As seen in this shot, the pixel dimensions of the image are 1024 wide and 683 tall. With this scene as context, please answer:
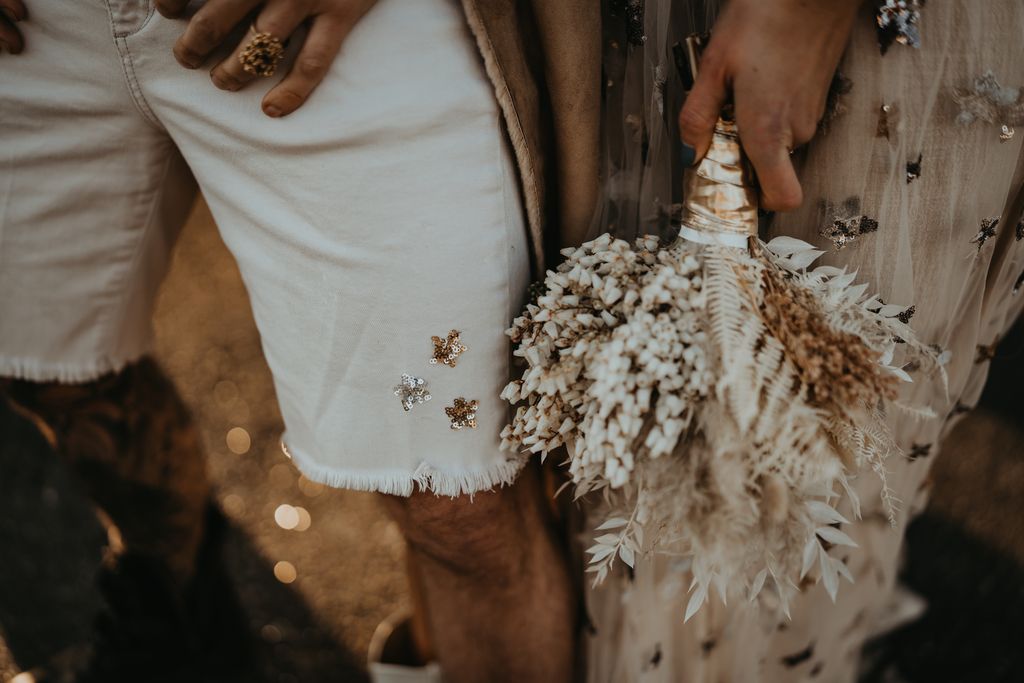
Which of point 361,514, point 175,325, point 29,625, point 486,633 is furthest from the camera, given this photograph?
point 175,325

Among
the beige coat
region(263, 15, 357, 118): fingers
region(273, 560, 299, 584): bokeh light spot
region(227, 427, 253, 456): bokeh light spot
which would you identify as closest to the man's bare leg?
the beige coat

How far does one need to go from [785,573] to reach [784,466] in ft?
0.56

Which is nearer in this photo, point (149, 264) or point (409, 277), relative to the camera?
point (409, 277)

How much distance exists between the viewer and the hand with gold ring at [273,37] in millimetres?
708

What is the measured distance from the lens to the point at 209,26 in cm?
71

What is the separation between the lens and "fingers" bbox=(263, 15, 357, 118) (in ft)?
2.33

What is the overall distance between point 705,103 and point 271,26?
1.55 feet

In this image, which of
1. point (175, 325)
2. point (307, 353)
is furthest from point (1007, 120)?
point (175, 325)

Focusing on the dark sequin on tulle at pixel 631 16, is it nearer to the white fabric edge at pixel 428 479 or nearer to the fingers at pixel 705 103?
the fingers at pixel 705 103

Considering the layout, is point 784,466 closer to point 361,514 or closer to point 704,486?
point 704,486

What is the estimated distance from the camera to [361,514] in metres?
1.82

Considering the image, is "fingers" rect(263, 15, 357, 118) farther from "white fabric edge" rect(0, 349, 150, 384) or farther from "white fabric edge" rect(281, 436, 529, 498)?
"white fabric edge" rect(0, 349, 150, 384)

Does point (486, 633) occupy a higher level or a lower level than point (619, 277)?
lower

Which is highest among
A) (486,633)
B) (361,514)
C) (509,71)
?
(509,71)
